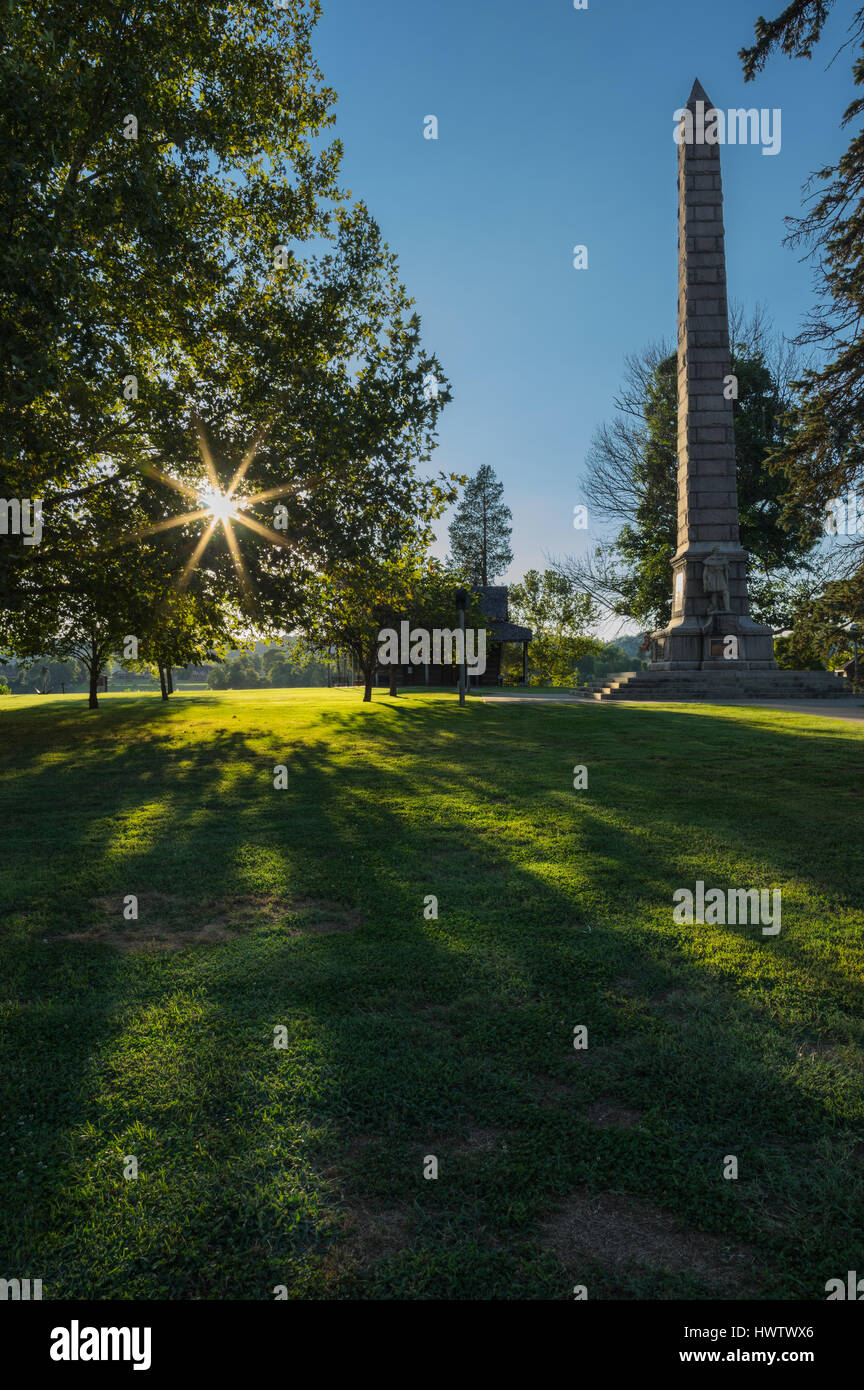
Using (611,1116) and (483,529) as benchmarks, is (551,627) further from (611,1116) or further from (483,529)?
(611,1116)

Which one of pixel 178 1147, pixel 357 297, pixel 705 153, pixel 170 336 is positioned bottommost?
pixel 178 1147

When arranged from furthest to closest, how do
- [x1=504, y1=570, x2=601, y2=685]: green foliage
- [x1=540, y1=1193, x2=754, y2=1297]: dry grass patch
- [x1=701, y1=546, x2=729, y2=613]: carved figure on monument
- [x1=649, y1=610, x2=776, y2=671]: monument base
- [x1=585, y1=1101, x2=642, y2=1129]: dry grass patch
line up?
[x1=504, y1=570, x2=601, y2=685]: green foliage, [x1=701, y1=546, x2=729, y2=613]: carved figure on monument, [x1=649, y1=610, x2=776, y2=671]: monument base, [x1=585, y1=1101, x2=642, y2=1129]: dry grass patch, [x1=540, y1=1193, x2=754, y2=1297]: dry grass patch

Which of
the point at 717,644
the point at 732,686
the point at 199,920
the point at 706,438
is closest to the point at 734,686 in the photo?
the point at 732,686

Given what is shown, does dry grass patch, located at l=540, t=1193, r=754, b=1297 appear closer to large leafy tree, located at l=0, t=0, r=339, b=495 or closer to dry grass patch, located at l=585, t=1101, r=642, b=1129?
dry grass patch, located at l=585, t=1101, r=642, b=1129

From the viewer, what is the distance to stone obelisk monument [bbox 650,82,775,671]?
93.0 feet

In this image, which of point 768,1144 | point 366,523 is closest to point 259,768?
point 366,523

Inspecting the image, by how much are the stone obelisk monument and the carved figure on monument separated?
4 cm

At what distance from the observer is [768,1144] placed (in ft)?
9.26

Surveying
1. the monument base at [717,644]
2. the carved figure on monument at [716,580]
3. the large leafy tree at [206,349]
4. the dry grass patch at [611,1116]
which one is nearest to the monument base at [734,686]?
the monument base at [717,644]

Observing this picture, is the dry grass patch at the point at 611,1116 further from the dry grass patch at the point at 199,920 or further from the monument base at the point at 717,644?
the monument base at the point at 717,644

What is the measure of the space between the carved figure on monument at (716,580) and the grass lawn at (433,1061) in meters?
22.5

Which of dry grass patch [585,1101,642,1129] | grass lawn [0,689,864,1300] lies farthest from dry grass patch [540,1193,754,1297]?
dry grass patch [585,1101,642,1129]

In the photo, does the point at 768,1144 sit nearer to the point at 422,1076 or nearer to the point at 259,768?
the point at 422,1076
